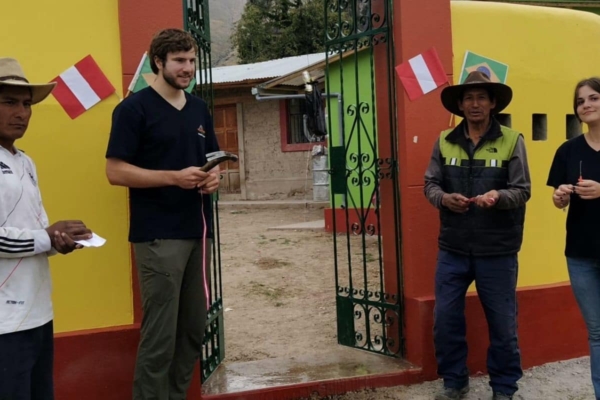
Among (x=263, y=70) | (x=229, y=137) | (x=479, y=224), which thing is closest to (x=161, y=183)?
(x=479, y=224)

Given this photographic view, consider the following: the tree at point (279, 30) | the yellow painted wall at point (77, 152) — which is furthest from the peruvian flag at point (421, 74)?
the tree at point (279, 30)

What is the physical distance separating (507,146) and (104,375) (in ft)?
9.11

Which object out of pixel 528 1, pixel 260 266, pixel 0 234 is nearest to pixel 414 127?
pixel 0 234

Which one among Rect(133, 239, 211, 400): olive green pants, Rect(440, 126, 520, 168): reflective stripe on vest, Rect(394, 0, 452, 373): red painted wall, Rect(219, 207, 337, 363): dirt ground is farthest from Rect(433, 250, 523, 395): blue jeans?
Rect(133, 239, 211, 400): olive green pants

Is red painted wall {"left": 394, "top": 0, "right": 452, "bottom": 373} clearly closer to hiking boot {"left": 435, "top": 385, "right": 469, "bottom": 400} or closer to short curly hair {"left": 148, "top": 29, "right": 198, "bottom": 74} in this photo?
hiking boot {"left": 435, "top": 385, "right": 469, "bottom": 400}

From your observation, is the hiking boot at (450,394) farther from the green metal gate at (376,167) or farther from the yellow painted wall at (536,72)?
the yellow painted wall at (536,72)

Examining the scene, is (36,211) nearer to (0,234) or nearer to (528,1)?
(0,234)

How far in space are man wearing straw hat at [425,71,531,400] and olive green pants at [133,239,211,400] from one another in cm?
152

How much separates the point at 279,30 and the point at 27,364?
2796 centimetres

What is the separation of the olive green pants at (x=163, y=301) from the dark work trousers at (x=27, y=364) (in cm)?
59

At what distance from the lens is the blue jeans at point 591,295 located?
11.1ft

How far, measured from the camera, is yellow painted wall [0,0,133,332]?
3.58 metres

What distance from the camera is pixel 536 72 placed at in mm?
4723

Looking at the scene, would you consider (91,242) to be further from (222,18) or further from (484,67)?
(222,18)
